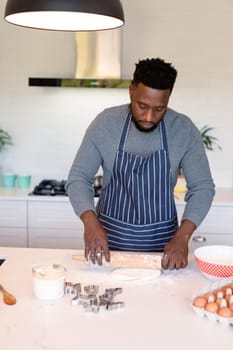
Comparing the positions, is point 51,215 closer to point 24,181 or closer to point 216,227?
point 24,181

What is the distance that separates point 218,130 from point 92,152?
168cm

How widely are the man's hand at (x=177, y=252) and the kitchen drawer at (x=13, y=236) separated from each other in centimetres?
153

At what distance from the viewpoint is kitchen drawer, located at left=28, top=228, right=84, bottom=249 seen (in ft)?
9.65

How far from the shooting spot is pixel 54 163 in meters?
3.36

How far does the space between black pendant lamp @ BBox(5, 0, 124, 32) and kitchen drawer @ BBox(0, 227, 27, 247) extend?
5.32 feet

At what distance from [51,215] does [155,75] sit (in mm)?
1491

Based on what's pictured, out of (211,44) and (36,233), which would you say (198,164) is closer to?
(36,233)

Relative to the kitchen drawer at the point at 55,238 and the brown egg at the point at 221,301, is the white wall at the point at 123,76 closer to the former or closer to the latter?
the kitchen drawer at the point at 55,238

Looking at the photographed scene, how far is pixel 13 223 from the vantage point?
116 inches

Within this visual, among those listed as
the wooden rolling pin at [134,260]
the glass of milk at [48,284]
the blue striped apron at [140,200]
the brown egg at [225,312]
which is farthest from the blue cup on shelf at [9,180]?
the brown egg at [225,312]

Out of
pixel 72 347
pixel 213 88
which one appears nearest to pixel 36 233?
pixel 213 88

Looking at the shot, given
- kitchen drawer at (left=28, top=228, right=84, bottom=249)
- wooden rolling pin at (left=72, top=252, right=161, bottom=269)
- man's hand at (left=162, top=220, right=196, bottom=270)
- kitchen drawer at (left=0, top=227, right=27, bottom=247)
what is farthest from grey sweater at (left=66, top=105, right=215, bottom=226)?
kitchen drawer at (left=0, top=227, right=27, bottom=247)

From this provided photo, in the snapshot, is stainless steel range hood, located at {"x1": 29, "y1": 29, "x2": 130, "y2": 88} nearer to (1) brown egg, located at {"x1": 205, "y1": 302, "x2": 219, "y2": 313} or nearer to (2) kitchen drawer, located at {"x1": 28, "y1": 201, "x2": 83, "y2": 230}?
(2) kitchen drawer, located at {"x1": 28, "y1": 201, "x2": 83, "y2": 230}

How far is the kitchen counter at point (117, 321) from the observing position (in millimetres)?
1114
